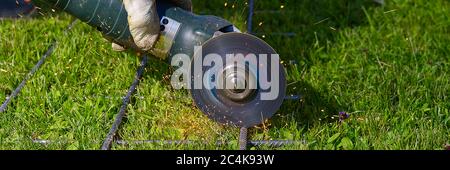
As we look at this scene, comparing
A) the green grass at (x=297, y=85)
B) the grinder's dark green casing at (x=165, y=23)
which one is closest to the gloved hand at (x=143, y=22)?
the grinder's dark green casing at (x=165, y=23)

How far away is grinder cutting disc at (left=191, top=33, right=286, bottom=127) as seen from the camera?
3615 mm

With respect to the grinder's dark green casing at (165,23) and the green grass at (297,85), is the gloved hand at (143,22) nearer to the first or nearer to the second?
the grinder's dark green casing at (165,23)

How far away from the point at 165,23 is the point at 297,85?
105 centimetres

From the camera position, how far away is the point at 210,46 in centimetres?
366

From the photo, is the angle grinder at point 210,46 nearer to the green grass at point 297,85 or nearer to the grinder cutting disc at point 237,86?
the grinder cutting disc at point 237,86

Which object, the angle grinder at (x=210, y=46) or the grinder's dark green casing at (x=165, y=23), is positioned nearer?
the angle grinder at (x=210, y=46)

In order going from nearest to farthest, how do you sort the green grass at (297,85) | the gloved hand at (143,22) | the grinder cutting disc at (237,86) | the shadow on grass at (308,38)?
the grinder cutting disc at (237,86) < the gloved hand at (143,22) < the green grass at (297,85) < the shadow on grass at (308,38)

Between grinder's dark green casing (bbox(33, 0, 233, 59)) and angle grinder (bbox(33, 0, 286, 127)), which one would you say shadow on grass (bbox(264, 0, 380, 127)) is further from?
grinder's dark green casing (bbox(33, 0, 233, 59))

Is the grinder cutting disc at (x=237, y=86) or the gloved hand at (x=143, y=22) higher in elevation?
the gloved hand at (x=143, y=22)

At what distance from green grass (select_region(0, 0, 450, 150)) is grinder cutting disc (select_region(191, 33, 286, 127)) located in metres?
0.18

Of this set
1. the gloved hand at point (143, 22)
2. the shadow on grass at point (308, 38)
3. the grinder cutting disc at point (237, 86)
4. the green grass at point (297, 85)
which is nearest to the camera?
the grinder cutting disc at point (237, 86)

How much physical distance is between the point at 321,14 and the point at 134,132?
2535 mm

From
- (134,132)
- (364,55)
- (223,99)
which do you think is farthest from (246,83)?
(364,55)

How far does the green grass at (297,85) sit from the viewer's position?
3943 mm
